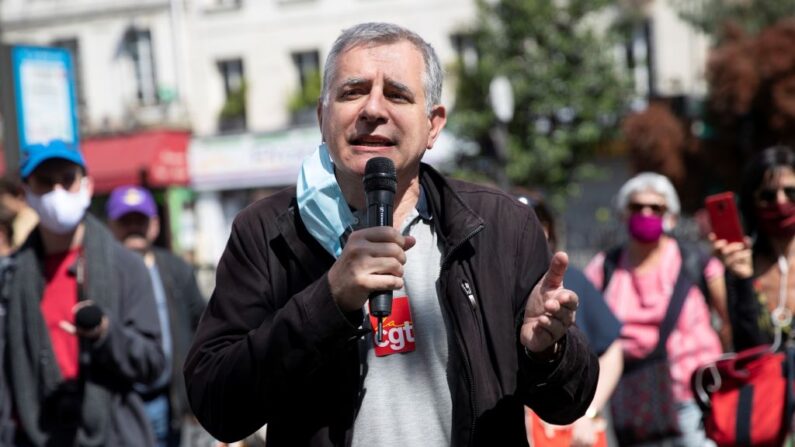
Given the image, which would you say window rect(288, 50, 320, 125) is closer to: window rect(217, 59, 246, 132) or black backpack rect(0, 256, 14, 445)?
window rect(217, 59, 246, 132)

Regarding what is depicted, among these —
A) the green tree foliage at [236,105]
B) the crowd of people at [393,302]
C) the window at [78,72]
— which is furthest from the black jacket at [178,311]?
the window at [78,72]

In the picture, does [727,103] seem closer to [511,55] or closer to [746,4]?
[746,4]

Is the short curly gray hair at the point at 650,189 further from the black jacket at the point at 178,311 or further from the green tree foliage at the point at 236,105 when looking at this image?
the green tree foliage at the point at 236,105

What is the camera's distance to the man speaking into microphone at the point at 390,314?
2.53m

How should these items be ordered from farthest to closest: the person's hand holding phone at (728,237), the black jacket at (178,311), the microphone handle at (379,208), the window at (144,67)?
Result: the window at (144,67)
the black jacket at (178,311)
the person's hand holding phone at (728,237)
the microphone handle at (379,208)

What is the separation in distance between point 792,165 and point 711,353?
5.27 feet

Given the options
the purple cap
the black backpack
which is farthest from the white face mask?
the purple cap

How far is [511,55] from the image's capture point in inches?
990

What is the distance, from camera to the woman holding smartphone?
16.3 ft

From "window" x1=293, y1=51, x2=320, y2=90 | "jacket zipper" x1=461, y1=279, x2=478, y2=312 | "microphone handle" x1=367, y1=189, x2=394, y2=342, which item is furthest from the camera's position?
"window" x1=293, y1=51, x2=320, y2=90

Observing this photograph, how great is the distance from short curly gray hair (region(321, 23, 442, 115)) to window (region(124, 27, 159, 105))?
102 feet

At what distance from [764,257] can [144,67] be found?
2948 cm

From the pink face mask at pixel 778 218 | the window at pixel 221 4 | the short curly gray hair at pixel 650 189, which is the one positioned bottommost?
the pink face mask at pixel 778 218

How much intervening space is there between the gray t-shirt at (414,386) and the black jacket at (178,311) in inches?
138
